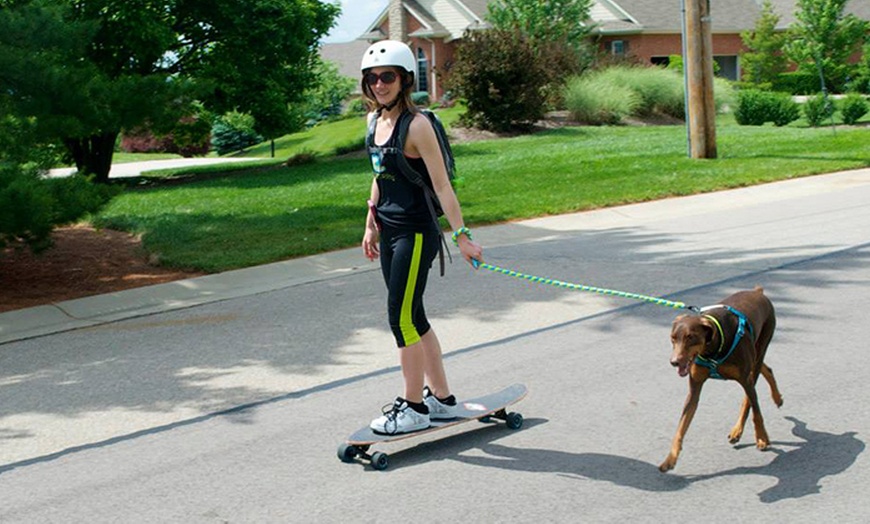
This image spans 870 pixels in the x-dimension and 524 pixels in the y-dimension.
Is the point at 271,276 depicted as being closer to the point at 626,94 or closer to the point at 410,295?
the point at 410,295

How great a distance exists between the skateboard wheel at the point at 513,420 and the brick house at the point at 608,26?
4266cm

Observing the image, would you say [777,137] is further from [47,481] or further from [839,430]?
[47,481]

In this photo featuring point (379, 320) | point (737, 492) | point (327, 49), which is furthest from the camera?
point (327, 49)

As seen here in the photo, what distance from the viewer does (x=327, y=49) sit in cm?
7475

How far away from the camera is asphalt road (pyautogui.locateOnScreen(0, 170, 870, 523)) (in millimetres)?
5047

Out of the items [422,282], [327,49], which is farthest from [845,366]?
[327,49]

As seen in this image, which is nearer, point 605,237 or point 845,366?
point 845,366

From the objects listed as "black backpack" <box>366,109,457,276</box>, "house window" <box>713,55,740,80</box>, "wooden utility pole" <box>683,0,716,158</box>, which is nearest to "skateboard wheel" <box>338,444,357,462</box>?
"black backpack" <box>366,109,457,276</box>

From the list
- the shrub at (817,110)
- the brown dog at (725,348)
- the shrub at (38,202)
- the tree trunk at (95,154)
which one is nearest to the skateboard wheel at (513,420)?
the brown dog at (725,348)

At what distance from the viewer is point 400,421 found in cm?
566

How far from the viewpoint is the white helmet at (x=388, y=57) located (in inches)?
212

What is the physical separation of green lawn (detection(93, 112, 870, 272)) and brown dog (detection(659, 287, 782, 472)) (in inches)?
274

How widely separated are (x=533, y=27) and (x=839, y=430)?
1257 inches

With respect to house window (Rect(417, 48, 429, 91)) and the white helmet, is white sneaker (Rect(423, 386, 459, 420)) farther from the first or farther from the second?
house window (Rect(417, 48, 429, 91))
